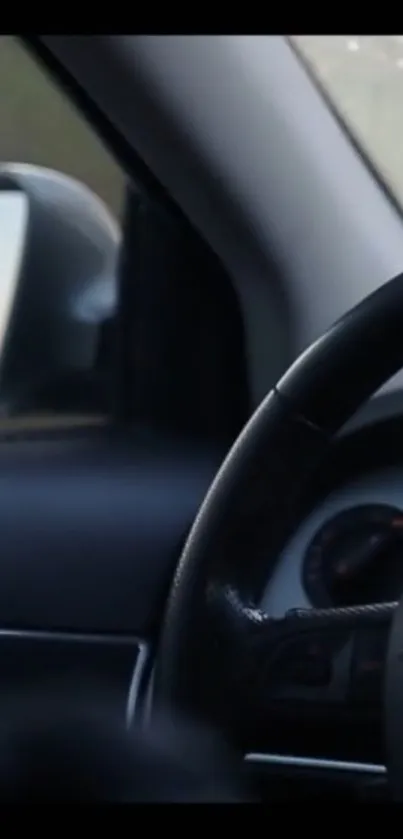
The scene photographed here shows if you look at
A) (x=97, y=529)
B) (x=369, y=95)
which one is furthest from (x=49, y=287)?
(x=369, y=95)

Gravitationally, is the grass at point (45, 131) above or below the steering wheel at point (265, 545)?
above

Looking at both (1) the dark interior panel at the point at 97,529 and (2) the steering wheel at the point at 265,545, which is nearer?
(2) the steering wheel at the point at 265,545

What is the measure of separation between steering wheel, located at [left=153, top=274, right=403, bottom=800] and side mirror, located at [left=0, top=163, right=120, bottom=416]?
348 millimetres

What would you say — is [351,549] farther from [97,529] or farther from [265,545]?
[97,529]

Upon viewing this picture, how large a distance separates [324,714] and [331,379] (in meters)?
0.31

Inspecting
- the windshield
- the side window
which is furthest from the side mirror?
the windshield

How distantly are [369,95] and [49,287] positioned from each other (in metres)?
0.41

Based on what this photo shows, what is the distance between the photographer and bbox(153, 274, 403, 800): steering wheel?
143 centimetres

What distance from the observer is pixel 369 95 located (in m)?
1.72

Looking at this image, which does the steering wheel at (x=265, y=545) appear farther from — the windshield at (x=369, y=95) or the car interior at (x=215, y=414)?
the windshield at (x=369, y=95)

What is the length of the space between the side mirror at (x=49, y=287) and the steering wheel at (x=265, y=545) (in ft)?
1.14

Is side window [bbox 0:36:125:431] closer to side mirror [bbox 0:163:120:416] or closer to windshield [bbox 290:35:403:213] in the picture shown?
side mirror [bbox 0:163:120:416]

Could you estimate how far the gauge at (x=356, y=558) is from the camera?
160cm

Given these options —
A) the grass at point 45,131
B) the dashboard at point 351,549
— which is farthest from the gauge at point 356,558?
the grass at point 45,131
